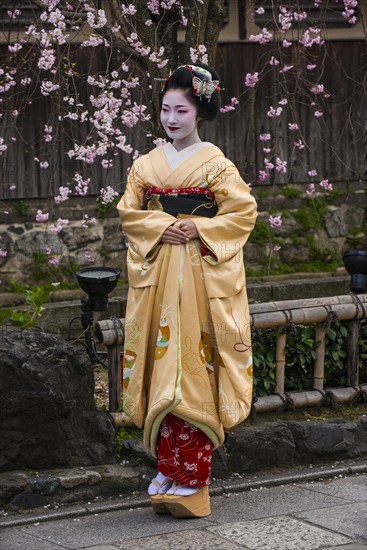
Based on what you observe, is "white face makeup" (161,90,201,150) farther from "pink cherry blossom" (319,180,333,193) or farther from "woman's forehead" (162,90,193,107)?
"pink cherry blossom" (319,180,333,193)

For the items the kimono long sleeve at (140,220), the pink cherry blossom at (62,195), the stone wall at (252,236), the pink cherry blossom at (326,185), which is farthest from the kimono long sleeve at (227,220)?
the pink cherry blossom at (326,185)

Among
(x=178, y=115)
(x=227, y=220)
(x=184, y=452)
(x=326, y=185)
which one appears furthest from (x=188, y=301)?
(x=326, y=185)

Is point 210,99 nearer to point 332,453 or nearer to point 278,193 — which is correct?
point 332,453

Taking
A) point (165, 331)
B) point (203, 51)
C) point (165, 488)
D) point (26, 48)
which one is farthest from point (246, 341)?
point (26, 48)

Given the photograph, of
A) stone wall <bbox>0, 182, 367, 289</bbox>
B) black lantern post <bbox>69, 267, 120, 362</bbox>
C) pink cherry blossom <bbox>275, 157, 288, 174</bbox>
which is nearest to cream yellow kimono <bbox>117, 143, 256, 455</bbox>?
black lantern post <bbox>69, 267, 120, 362</bbox>

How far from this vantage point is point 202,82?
6480 millimetres

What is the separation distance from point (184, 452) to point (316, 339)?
1784 millimetres

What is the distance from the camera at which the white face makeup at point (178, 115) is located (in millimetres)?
6469

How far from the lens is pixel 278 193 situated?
1216 centimetres

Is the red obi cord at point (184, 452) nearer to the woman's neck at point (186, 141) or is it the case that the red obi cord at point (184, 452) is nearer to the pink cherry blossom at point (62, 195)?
the woman's neck at point (186, 141)

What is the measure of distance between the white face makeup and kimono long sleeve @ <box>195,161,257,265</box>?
1.04 ft

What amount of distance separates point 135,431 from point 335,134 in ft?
19.6

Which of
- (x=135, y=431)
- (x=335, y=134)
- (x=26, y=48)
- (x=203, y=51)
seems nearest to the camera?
(x=135, y=431)

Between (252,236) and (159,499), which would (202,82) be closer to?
(159,499)
